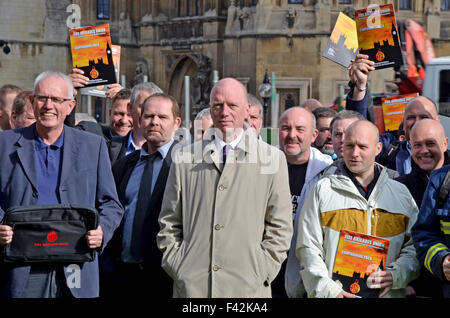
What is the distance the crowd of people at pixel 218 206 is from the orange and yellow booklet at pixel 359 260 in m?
0.06

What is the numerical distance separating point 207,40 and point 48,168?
3006 centimetres

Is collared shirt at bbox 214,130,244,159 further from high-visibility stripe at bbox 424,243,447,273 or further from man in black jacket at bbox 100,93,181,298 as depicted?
high-visibility stripe at bbox 424,243,447,273

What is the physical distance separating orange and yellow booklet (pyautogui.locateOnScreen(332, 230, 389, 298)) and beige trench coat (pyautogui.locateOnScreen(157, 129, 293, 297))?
0.48m

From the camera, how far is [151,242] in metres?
6.52

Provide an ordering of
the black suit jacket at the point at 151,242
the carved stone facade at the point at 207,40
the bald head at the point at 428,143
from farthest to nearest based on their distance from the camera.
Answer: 1. the carved stone facade at the point at 207,40
2. the bald head at the point at 428,143
3. the black suit jacket at the point at 151,242

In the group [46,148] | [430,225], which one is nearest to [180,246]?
[46,148]

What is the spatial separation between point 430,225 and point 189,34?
1247 inches

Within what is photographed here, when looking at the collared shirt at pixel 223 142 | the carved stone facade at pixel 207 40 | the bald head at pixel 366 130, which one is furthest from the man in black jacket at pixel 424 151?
the carved stone facade at pixel 207 40

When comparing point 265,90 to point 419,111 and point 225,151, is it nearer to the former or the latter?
point 419,111

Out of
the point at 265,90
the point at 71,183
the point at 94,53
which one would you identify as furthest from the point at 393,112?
the point at 265,90

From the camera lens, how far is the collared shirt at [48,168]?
19.4 ft

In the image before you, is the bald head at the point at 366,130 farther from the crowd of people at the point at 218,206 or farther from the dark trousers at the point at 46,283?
the dark trousers at the point at 46,283

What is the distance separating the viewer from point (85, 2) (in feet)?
128
